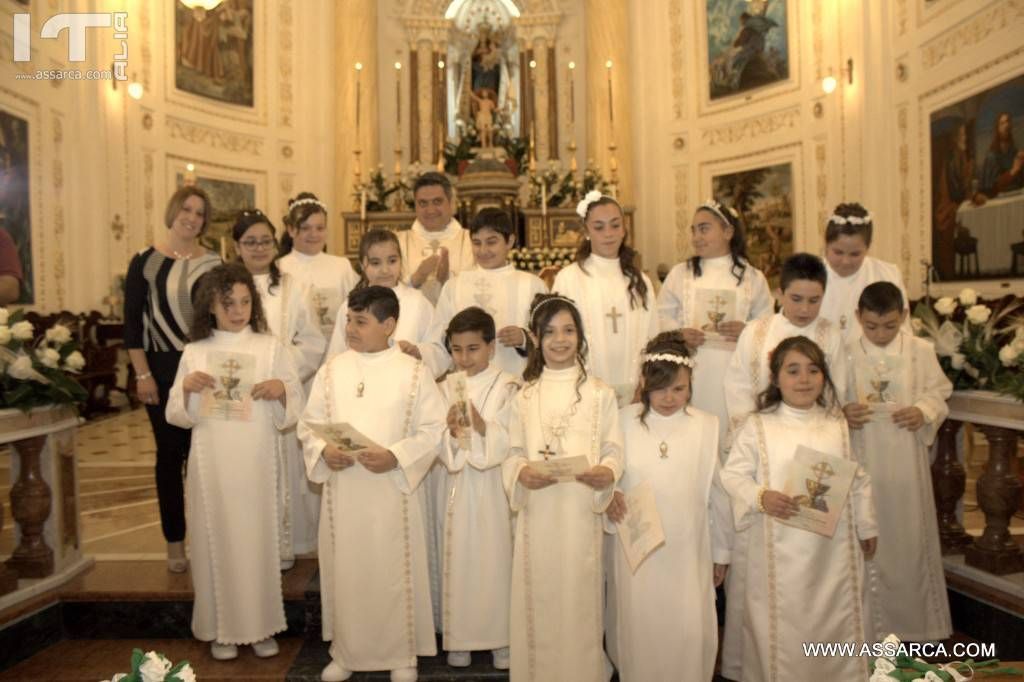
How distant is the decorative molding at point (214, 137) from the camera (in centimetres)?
1507

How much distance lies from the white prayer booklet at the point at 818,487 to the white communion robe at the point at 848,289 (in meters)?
1.50

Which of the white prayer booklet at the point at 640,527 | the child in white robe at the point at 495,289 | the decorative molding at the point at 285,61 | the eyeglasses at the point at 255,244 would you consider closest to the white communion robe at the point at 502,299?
the child in white robe at the point at 495,289

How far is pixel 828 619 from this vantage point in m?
3.83

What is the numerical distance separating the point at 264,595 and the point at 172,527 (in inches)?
33.8

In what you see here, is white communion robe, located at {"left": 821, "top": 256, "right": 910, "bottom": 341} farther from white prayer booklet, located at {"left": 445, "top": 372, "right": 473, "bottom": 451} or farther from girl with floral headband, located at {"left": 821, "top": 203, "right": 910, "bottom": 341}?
white prayer booklet, located at {"left": 445, "top": 372, "right": 473, "bottom": 451}

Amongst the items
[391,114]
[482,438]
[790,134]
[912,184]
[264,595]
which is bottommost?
[264,595]

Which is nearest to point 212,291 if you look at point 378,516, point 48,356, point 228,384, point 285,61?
point 228,384

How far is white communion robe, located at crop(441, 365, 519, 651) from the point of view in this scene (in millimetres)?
4289

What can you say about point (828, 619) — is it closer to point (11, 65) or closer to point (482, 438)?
point (482, 438)

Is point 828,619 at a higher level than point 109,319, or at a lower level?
lower

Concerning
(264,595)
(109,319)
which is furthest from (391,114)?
(264,595)

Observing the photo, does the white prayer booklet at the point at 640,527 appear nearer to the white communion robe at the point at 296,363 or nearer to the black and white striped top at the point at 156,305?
the white communion robe at the point at 296,363

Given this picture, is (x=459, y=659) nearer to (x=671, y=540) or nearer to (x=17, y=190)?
(x=671, y=540)
